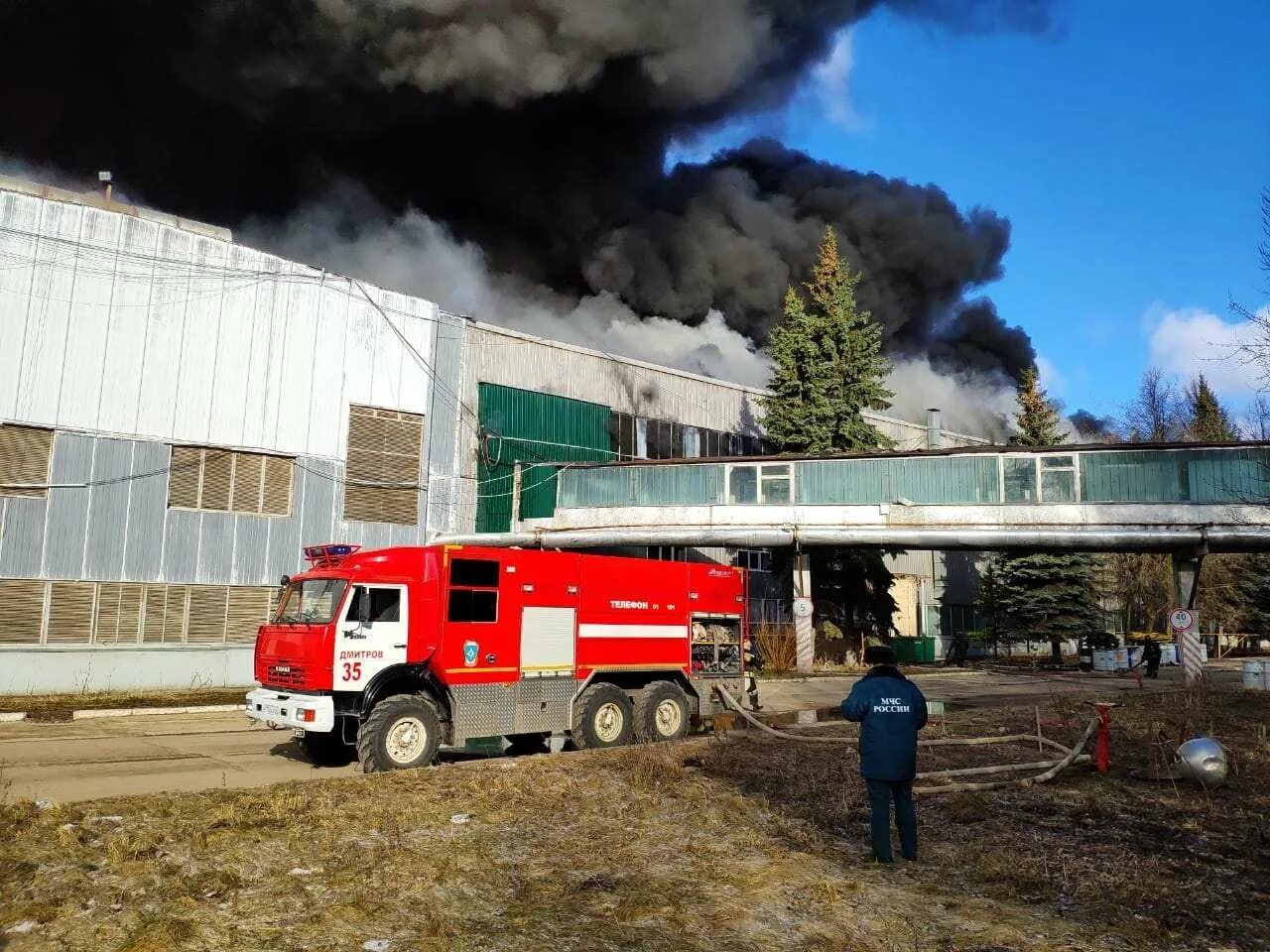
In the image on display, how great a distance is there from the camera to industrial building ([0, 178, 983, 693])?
890 inches

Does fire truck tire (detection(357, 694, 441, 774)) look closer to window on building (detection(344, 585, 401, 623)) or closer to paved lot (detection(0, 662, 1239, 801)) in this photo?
paved lot (detection(0, 662, 1239, 801))

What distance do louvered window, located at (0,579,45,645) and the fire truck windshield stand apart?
13.5m

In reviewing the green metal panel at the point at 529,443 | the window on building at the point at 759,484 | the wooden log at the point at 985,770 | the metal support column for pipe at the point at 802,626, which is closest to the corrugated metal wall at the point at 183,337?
→ the green metal panel at the point at 529,443

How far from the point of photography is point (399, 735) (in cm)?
1149

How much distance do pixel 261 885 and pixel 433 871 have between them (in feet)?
3.78

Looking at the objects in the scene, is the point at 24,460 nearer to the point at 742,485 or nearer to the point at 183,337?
the point at 183,337

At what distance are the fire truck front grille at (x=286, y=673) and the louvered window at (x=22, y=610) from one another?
13.8m

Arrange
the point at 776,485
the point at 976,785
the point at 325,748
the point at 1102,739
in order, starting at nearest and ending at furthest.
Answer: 1. the point at 976,785
2. the point at 1102,739
3. the point at 325,748
4. the point at 776,485

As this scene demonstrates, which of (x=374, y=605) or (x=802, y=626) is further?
(x=802, y=626)

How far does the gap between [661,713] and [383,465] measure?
52.0ft

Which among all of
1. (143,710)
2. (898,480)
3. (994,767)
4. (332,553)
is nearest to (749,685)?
(994,767)

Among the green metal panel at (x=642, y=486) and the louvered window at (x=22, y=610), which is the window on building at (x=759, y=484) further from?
the louvered window at (x=22, y=610)

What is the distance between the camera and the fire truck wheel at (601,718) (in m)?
13.6

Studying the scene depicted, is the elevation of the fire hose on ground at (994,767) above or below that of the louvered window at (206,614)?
below
